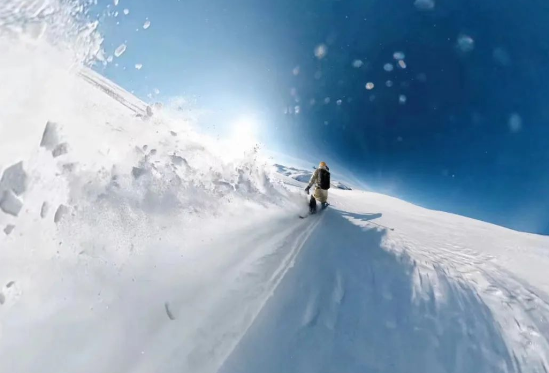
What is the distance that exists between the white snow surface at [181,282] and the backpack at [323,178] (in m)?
4.31

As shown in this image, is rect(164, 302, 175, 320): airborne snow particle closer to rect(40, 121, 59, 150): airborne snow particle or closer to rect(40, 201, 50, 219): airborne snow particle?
rect(40, 201, 50, 219): airborne snow particle

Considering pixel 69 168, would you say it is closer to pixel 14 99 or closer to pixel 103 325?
pixel 14 99

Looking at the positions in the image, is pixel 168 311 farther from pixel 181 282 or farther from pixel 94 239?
pixel 94 239

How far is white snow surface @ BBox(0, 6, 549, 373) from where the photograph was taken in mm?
3361

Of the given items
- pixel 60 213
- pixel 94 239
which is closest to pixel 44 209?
pixel 60 213

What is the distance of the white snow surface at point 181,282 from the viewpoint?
3361 millimetres

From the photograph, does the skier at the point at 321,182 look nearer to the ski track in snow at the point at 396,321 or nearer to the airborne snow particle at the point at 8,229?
the ski track in snow at the point at 396,321

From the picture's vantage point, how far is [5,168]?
3.98m

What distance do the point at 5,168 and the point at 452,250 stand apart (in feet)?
29.9

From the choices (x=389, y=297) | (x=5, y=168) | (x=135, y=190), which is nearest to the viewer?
(x=5, y=168)

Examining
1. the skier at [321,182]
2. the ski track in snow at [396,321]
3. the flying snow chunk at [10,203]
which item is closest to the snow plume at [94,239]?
the flying snow chunk at [10,203]

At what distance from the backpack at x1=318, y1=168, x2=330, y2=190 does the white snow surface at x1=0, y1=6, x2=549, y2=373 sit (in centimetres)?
431

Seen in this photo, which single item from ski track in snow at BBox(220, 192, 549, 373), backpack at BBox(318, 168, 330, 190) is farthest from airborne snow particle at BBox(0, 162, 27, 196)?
backpack at BBox(318, 168, 330, 190)

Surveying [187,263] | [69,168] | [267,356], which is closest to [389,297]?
[267,356]
